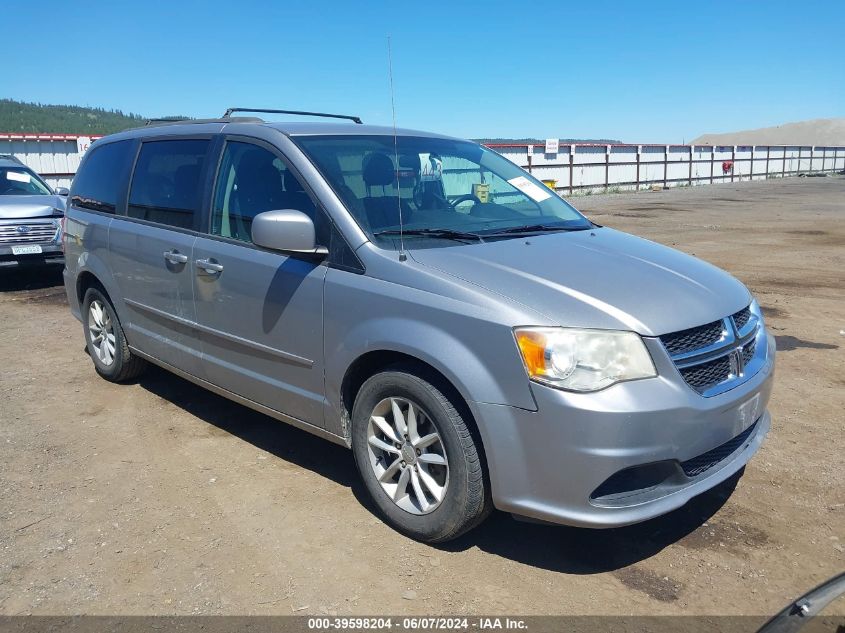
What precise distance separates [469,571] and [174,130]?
3470mm

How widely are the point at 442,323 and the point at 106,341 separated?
12.0 feet

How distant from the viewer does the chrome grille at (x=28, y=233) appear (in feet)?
33.1

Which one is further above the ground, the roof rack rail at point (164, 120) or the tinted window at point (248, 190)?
the roof rack rail at point (164, 120)

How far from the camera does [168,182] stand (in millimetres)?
4840

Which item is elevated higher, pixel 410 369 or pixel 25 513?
pixel 410 369

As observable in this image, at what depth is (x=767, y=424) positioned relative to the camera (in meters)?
3.62

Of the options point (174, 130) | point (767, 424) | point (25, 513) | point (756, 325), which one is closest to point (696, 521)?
point (767, 424)

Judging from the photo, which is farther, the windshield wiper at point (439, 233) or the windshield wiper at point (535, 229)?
the windshield wiper at point (535, 229)

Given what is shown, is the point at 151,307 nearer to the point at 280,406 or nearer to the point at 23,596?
the point at 280,406

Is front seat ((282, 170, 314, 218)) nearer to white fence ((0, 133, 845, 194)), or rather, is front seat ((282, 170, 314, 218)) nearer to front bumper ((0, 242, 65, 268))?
front bumper ((0, 242, 65, 268))

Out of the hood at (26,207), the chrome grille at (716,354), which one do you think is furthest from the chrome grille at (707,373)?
the hood at (26,207)

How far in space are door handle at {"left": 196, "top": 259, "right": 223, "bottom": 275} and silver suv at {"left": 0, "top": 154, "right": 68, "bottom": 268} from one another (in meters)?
7.18

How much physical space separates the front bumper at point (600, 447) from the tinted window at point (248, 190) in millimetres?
1660

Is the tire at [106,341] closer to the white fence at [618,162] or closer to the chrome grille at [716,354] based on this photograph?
the chrome grille at [716,354]
